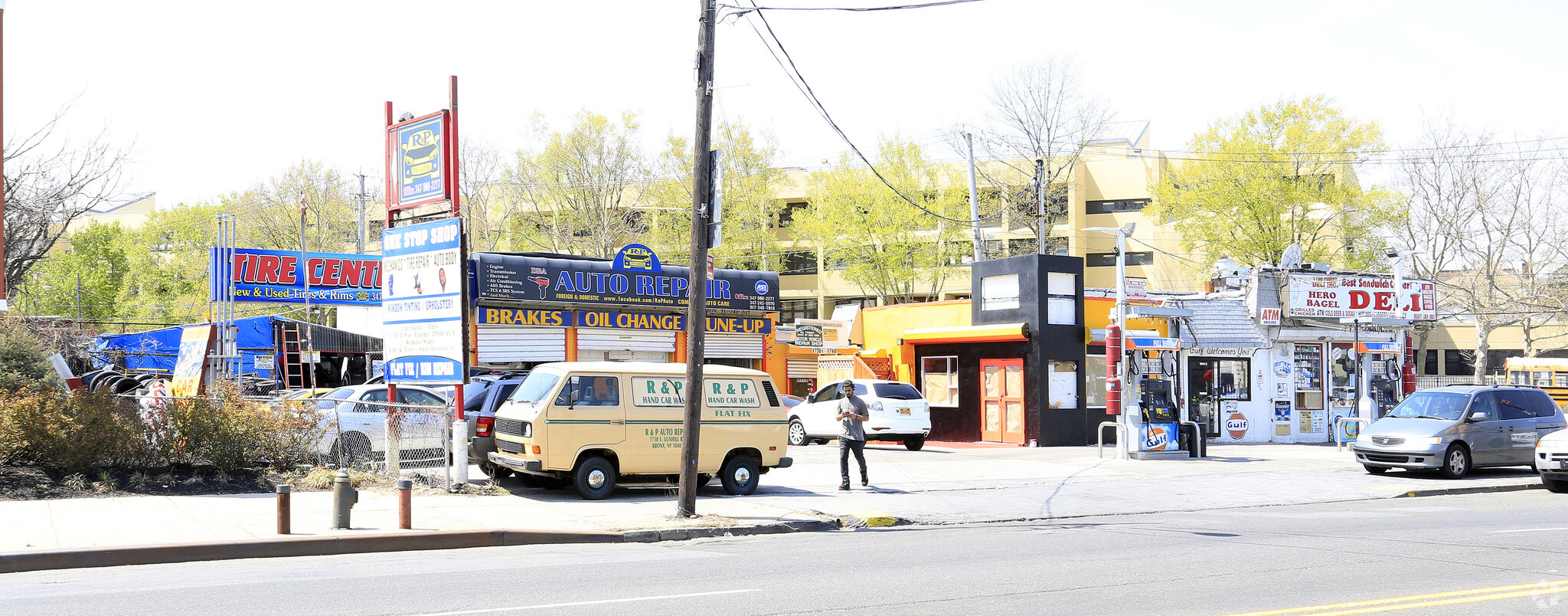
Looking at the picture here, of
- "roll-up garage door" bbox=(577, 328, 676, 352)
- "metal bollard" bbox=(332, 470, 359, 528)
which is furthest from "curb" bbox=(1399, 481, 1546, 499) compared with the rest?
"roll-up garage door" bbox=(577, 328, 676, 352)

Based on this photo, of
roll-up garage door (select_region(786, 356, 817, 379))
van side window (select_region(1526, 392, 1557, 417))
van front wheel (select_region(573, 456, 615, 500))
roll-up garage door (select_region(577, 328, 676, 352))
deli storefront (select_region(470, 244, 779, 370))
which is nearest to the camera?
van front wheel (select_region(573, 456, 615, 500))

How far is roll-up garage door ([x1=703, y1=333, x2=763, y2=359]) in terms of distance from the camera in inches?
1233

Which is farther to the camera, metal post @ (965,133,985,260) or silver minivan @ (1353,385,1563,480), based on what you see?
metal post @ (965,133,985,260)

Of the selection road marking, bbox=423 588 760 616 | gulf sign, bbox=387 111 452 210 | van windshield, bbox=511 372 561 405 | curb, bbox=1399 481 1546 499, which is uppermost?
gulf sign, bbox=387 111 452 210

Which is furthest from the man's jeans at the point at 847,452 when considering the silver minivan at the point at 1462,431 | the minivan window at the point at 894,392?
the silver minivan at the point at 1462,431

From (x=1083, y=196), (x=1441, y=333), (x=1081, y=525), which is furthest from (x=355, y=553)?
(x=1441, y=333)

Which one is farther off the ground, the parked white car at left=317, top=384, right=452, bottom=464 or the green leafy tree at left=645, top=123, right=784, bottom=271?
the green leafy tree at left=645, top=123, right=784, bottom=271

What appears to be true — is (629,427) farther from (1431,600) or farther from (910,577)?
(1431,600)

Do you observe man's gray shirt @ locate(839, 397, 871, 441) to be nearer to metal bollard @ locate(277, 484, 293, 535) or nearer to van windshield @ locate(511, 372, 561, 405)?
van windshield @ locate(511, 372, 561, 405)

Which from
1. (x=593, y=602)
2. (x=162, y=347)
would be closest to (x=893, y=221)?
(x=162, y=347)

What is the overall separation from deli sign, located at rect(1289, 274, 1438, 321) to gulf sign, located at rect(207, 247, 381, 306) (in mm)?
24297

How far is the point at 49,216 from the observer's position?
19578 mm

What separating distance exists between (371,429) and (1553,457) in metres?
17.6

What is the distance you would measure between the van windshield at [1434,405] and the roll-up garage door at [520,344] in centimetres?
1791
